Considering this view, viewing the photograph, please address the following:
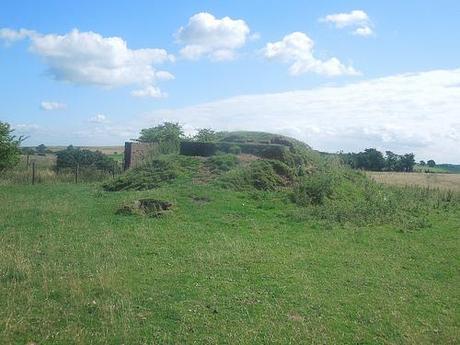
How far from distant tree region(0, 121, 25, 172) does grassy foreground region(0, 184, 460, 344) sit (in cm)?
1056

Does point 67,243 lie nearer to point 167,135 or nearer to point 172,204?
point 172,204

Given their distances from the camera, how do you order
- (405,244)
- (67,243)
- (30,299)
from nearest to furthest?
(30,299) → (67,243) → (405,244)

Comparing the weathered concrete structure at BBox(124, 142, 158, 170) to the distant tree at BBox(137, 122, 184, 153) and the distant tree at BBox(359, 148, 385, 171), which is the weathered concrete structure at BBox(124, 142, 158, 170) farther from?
the distant tree at BBox(359, 148, 385, 171)

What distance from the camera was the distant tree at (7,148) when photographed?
23.0m

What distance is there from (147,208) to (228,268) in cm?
558

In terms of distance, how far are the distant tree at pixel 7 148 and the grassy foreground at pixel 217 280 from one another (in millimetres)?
10560

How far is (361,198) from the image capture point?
734 inches

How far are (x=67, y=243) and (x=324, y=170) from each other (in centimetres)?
1254

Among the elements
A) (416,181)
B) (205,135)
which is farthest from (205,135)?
(416,181)

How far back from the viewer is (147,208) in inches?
539

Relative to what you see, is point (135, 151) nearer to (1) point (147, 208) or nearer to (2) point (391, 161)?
(1) point (147, 208)

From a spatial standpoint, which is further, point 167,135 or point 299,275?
point 167,135

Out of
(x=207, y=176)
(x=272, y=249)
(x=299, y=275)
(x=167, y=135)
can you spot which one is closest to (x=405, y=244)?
(x=272, y=249)

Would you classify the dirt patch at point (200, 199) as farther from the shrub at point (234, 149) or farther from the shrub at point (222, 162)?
the shrub at point (234, 149)
